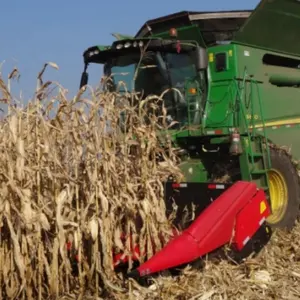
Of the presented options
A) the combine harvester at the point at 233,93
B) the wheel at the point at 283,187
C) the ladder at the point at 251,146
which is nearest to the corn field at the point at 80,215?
the combine harvester at the point at 233,93

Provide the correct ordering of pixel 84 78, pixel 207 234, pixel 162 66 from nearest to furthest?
pixel 207 234 < pixel 162 66 < pixel 84 78

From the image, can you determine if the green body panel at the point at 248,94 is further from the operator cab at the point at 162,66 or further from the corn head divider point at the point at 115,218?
the corn head divider point at the point at 115,218

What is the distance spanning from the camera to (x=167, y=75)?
19.7 feet

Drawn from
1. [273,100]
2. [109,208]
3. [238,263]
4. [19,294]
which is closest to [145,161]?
[109,208]

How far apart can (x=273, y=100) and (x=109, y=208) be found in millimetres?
3355

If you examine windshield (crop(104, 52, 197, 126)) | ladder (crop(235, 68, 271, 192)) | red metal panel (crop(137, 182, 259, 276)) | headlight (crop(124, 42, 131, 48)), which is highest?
headlight (crop(124, 42, 131, 48))

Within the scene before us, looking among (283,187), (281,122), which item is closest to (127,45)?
(281,122)

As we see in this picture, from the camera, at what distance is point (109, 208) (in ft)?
12.3

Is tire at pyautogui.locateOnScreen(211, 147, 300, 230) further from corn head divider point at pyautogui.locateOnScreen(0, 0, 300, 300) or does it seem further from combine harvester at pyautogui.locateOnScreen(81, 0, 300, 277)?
corn head divider point at pyautogui.locateOnScreen(0, 0, 300, 300)

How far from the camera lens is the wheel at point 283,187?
566 centimetres

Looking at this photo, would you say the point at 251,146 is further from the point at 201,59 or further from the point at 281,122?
the point at 281,122

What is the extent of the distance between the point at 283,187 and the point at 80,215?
287cm

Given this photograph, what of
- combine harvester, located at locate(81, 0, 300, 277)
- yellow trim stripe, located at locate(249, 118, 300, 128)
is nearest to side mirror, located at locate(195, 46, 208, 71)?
combine harvester, located at locate(81, 0, 300, 277)

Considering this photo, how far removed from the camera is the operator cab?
18.9 feet
